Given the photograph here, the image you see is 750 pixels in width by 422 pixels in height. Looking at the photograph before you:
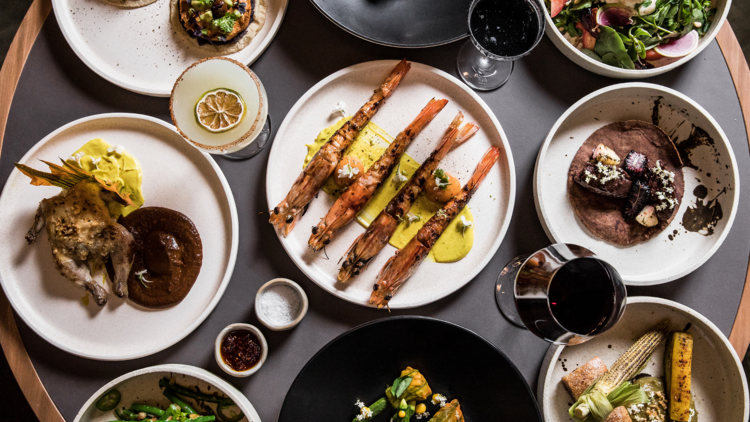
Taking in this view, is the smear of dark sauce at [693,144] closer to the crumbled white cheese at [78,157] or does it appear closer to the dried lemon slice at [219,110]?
the dried lemon slice at [219,110]

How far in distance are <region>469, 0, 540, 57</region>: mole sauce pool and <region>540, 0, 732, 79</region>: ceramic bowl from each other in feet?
0.47

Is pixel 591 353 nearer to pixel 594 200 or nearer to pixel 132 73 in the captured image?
pixel 594 200

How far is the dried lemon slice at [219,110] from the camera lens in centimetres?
257

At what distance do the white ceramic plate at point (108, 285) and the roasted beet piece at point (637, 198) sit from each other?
7.78 ft

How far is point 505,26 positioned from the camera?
2.53 metres

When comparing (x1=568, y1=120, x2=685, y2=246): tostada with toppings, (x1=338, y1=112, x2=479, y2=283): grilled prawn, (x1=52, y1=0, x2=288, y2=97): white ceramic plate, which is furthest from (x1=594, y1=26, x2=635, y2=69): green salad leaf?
(x1=52, y1=0, x2=288, y2=97): white ceramic plate

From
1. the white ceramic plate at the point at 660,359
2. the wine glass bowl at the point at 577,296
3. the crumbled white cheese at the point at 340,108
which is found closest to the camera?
the wine glass bowl at the point at 577,296

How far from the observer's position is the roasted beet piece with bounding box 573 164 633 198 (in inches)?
103

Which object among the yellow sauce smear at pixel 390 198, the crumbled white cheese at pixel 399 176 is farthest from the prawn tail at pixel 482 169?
the crumbled white cheese at pixel 399 176

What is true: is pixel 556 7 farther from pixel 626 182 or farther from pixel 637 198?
pixel 637 198

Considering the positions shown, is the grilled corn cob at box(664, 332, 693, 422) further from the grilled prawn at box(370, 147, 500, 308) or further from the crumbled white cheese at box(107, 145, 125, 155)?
the crumbled white cheese at box(107, 145, 125, 155)

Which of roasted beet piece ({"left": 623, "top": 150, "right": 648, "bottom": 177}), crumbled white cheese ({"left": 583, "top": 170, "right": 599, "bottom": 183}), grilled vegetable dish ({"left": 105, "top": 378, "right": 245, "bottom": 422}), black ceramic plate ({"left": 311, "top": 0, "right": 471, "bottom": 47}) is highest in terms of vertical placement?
black ceramic plate ({"left": 311, "top": 0, "right": 471, "bottom": 47})

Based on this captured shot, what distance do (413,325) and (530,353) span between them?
81 centimetres

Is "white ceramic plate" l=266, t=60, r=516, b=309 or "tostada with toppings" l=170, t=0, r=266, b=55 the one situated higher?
"tostada with toppings" l=170, t=0, r=266, b=55
